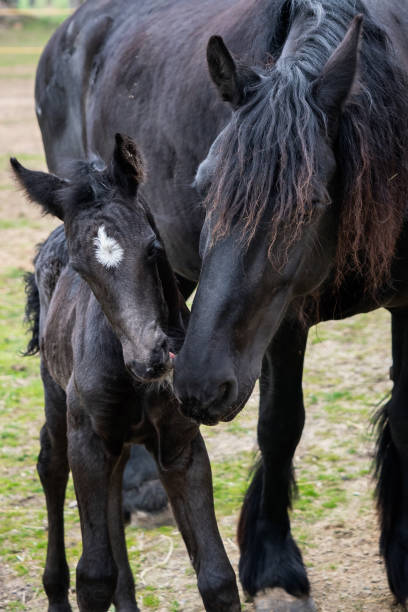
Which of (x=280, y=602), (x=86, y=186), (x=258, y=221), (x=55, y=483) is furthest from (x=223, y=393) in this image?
(x=280, y=602)

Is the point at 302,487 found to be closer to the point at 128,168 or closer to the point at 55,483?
the point at 55,483

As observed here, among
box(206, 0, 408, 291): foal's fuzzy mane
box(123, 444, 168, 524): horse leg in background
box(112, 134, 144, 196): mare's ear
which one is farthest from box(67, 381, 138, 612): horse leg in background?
box(123, 444, 168, 524): horse leg in background

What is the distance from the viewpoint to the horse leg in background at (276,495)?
366cm

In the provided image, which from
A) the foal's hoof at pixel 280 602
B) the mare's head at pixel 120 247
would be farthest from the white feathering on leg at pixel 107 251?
the foal's hoof at pixel 280 602

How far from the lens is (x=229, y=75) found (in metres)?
2.65

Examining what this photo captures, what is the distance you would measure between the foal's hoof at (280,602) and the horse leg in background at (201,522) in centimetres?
75

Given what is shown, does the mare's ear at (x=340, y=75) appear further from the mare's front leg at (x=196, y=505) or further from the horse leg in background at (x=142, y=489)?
the horse leg in background at (x=142, y=489)

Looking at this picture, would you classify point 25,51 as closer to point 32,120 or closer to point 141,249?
point 32,120

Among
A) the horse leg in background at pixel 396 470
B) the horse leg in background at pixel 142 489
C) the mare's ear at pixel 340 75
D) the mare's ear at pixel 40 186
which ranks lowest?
the horse leg in background at pixel 142 489

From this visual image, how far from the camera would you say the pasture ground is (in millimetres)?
3807

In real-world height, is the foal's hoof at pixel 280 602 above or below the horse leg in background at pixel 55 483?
below

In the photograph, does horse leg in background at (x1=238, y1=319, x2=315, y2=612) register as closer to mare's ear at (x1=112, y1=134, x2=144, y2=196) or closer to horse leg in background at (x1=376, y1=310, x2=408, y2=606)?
horse leg in background at (x1=376, y1=310, x2=408, y2=606)

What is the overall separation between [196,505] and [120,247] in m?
0.88

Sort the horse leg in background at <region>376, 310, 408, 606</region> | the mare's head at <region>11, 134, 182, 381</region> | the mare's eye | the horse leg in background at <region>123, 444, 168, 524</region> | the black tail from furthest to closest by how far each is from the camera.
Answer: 1. the horse leg in background at <region>123, 444, 168, 524</region>
2. the black tail
3. the horse leg in background at <region>376, 310, 408, 606</region>
4. the mare's eye
5. the mare's head at <region>11, 134, 182, 381</region>
